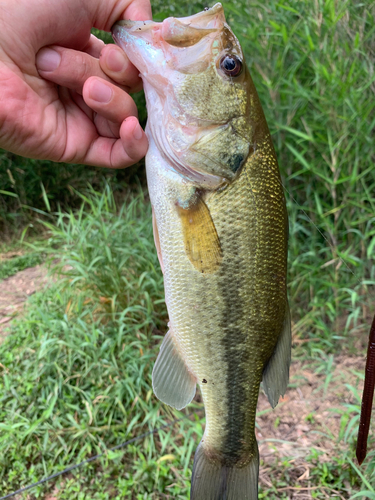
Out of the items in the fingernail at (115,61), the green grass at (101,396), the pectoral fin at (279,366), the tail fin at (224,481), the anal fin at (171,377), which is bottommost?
the green grass at (101,396)

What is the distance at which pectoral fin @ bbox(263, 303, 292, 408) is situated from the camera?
133 cm

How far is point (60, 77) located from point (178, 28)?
0.51m

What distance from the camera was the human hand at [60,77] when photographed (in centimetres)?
123

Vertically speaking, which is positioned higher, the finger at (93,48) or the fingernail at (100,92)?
the finger at (93,48)

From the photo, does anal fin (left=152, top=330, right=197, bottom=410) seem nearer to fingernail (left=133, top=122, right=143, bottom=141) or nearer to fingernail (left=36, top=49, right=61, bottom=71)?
fingernail (left=133, top=122, right=143, bottom=141)

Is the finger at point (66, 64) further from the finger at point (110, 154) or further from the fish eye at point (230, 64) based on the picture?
the fish eye at point (230, 64)

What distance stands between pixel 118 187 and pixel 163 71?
555cm

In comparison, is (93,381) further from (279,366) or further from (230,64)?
(230,64)

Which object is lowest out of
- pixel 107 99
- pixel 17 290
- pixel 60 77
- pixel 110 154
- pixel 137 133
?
pixel 17 290

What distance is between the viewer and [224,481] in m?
1.32

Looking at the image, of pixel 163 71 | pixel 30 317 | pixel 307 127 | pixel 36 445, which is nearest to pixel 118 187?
pixel 30 317

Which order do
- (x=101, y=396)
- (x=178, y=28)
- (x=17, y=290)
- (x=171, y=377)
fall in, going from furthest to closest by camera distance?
(x=17, y=290), (x=101, y=396), (x=171, y=377), (x=178, y=28)

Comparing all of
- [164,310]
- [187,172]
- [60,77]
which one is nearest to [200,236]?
[187,172]

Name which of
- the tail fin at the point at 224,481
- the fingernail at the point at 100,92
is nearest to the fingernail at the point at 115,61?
the fingernail at the point at 100,92
